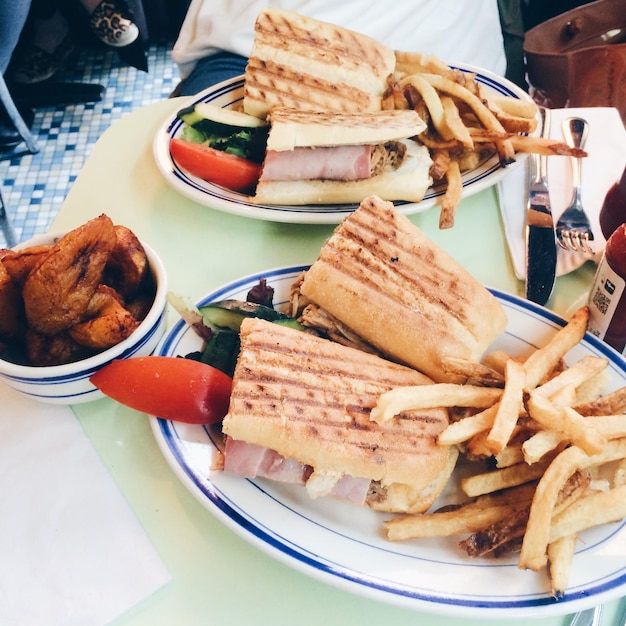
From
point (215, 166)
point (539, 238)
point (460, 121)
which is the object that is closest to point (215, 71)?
point (215, 166)

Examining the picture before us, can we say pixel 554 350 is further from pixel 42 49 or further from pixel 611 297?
pixel 42 49

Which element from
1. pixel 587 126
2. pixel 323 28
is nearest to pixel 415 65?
pixel 323 28

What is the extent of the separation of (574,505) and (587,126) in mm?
1428

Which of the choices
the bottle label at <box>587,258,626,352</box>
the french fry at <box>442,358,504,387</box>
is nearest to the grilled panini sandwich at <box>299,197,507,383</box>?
the french fry at <box>442,358,504,387</box>

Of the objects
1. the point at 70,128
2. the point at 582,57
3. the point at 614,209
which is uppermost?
the point at 582,57

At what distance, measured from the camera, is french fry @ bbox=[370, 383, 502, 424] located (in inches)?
42.4

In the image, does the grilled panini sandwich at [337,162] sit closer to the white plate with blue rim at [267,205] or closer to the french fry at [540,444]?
the white plate with blue rim at [267,205]

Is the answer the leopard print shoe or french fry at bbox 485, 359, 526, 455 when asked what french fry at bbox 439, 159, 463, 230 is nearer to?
french fry at bbox 485, 359, 526, 455

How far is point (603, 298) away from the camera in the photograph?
1347 millimetres

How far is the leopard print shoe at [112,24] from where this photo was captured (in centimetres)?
391

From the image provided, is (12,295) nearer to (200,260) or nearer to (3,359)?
(3,359)

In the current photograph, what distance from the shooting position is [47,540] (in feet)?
3.63

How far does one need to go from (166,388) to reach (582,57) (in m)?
2.49

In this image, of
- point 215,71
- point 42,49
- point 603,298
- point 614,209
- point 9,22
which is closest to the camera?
point 603,298
